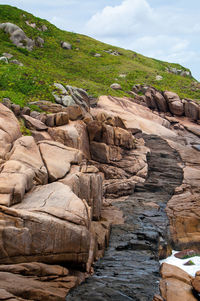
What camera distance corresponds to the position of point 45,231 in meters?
12.5

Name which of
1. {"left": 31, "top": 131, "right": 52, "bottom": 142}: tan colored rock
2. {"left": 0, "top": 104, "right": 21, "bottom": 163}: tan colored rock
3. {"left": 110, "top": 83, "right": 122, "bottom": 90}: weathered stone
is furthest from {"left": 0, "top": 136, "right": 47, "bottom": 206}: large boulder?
{"left": 110, "top": 83, "right": 122, "bottom": 90}: weathered stone

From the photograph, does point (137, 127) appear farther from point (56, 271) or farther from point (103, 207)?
point (56, 271)

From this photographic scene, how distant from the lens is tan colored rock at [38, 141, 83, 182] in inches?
722

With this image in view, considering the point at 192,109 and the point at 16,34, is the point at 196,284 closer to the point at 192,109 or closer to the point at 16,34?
the point at 192,109

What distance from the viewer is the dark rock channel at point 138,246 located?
529 inches

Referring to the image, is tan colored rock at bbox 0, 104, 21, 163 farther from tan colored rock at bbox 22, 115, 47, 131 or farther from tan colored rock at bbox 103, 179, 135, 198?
tan colored rock at bbox 103, 179, 135, 198

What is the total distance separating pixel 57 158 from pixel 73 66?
48.5 m

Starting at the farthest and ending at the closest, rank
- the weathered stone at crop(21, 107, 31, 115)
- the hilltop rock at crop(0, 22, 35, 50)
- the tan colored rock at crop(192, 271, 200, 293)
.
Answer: the hilltop rock at crop(0, 22, 35, 50) → the weathered stone at crop(21, 107, 31, 115) → the tan colored rock at crop(192, 271, 200, 293)

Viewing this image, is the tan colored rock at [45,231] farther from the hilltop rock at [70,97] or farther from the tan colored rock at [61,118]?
the hilltop rock at [70,97]

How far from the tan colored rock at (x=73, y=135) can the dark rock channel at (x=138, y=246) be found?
21.2ft

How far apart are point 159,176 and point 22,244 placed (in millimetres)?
20559

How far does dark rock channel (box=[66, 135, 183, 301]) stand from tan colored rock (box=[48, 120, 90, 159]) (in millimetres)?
6455

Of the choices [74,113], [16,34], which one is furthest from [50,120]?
[16,34]

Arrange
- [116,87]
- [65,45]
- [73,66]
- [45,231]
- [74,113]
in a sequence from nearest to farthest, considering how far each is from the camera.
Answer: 1. [45,231]
2. [74,113]
3. [116,87]
4. [73,66]
5. [65,45]
